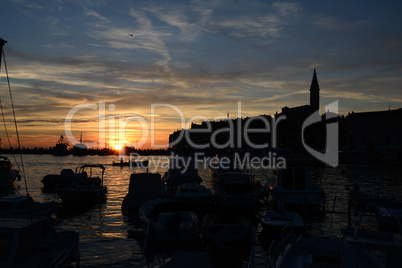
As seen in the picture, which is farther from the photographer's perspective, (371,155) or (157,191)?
(371,155)

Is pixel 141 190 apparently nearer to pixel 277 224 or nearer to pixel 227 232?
pixel 227 232

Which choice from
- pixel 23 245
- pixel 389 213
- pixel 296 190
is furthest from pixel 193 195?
pixel 23 245

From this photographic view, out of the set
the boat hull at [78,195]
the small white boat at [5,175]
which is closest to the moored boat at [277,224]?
the boat hull at [78,195]

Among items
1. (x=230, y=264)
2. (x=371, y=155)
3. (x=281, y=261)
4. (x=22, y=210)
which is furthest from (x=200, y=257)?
(x=371, y=155)

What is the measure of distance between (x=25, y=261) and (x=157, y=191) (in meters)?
20.1

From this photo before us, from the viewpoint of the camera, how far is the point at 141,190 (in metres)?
31.2

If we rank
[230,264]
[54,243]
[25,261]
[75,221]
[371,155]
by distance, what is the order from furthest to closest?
[371,155] < [75,221] < [54,243] < [230,264] < [25,261]

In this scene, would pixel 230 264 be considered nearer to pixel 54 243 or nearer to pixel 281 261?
pixel 281 261

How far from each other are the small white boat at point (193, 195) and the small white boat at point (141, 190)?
5.94ft

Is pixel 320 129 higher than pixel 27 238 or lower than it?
higher

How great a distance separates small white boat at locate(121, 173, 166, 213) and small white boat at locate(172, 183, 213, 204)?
1809mm

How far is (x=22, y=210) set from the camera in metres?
23.4

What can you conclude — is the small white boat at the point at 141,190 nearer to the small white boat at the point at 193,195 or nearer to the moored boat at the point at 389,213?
the small white boat at the point at 193,195

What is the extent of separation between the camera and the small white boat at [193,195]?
104ft
